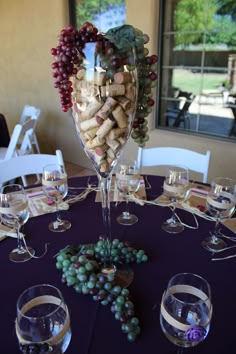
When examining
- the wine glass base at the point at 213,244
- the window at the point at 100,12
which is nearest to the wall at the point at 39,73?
the window at the point at 100,12

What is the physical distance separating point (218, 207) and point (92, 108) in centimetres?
53

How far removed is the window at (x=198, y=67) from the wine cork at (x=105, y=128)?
2061mm

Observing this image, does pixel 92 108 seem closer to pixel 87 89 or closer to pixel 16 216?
pixel 87 89

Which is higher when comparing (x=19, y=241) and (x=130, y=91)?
(x=130, y=91)

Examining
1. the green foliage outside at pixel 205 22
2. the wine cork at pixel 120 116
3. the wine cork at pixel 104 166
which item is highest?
the green foliage outside at pixel 205 22

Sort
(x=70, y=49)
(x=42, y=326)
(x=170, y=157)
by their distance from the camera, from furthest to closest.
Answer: (x=170, y=157), (x=70, y=49), (x=42, y=326)

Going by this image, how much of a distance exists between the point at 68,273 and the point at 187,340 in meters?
0.33

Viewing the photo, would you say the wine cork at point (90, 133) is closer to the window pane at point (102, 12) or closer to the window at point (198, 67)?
the window at point (198, 67)

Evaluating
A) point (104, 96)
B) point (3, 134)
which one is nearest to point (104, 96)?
point (104, 96)

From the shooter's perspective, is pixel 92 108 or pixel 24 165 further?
pixel 24 165

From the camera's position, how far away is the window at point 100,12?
9.80 ft

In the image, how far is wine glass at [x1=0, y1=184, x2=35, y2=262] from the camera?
0.91 meters

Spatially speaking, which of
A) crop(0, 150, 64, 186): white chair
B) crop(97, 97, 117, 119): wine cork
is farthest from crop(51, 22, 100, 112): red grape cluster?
crop(0, 150, 64, 186): white chair

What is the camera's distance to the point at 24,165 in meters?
1.52
